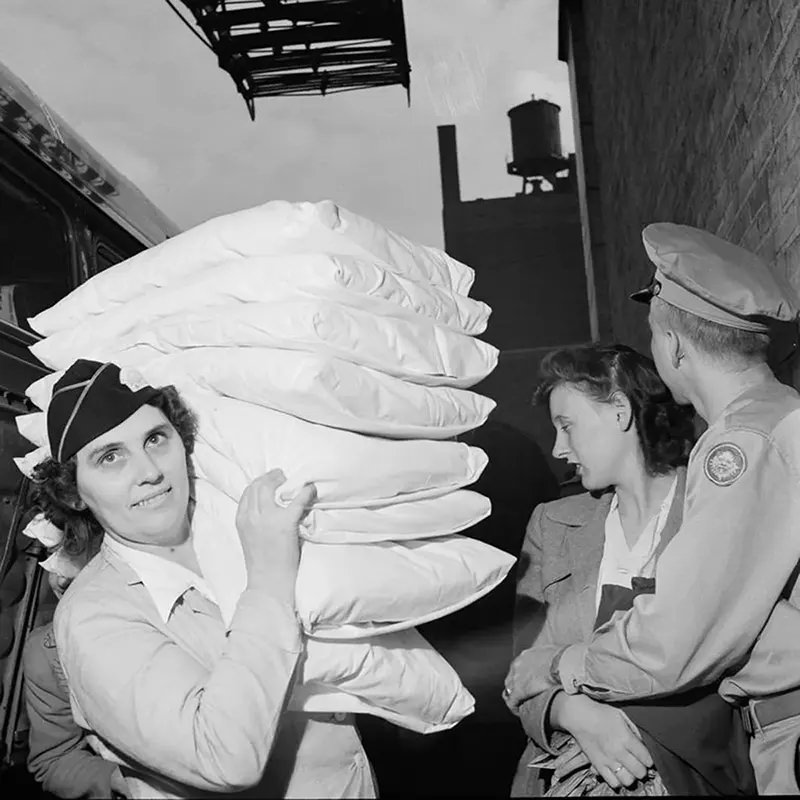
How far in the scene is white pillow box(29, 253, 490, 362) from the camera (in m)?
1.24

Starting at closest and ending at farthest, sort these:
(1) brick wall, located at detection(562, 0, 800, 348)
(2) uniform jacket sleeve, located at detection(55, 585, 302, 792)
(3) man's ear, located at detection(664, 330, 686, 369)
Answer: (2) uniform jacket sleeve, located at detection(55, 585, 302, 792)
(3) man's ear, located at detection(664, 330, 686, 369)
(1) brick wall, located at detection(562, 0, 800, 348)

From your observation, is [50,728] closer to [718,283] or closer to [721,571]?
[721,571]

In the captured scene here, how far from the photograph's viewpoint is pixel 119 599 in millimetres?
1172

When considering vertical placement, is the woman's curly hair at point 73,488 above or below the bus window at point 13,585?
above

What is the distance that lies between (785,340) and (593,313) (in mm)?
3509

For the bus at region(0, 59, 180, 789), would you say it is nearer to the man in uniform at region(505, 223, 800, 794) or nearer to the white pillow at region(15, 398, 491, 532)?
the white pillow at region(15, 398, 491, 532)

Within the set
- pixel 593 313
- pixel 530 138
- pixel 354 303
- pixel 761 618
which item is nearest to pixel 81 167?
pixel 354 303

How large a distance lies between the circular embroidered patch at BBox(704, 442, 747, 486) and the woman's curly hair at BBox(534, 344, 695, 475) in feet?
1.58

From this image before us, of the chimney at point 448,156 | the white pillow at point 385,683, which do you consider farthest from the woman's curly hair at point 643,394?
the chimney at point 448,156

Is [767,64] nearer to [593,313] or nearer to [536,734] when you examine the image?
[536,734]

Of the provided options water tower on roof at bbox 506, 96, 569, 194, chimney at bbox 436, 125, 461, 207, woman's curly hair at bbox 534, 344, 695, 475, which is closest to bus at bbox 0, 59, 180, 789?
woman's curly hair at bbox 534, 344, 695, 475

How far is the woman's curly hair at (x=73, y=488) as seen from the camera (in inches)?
49.2

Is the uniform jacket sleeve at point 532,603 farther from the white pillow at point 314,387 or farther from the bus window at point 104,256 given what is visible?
the bus window at point 104,256

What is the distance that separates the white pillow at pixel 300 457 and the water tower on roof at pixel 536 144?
4283 millimetres
